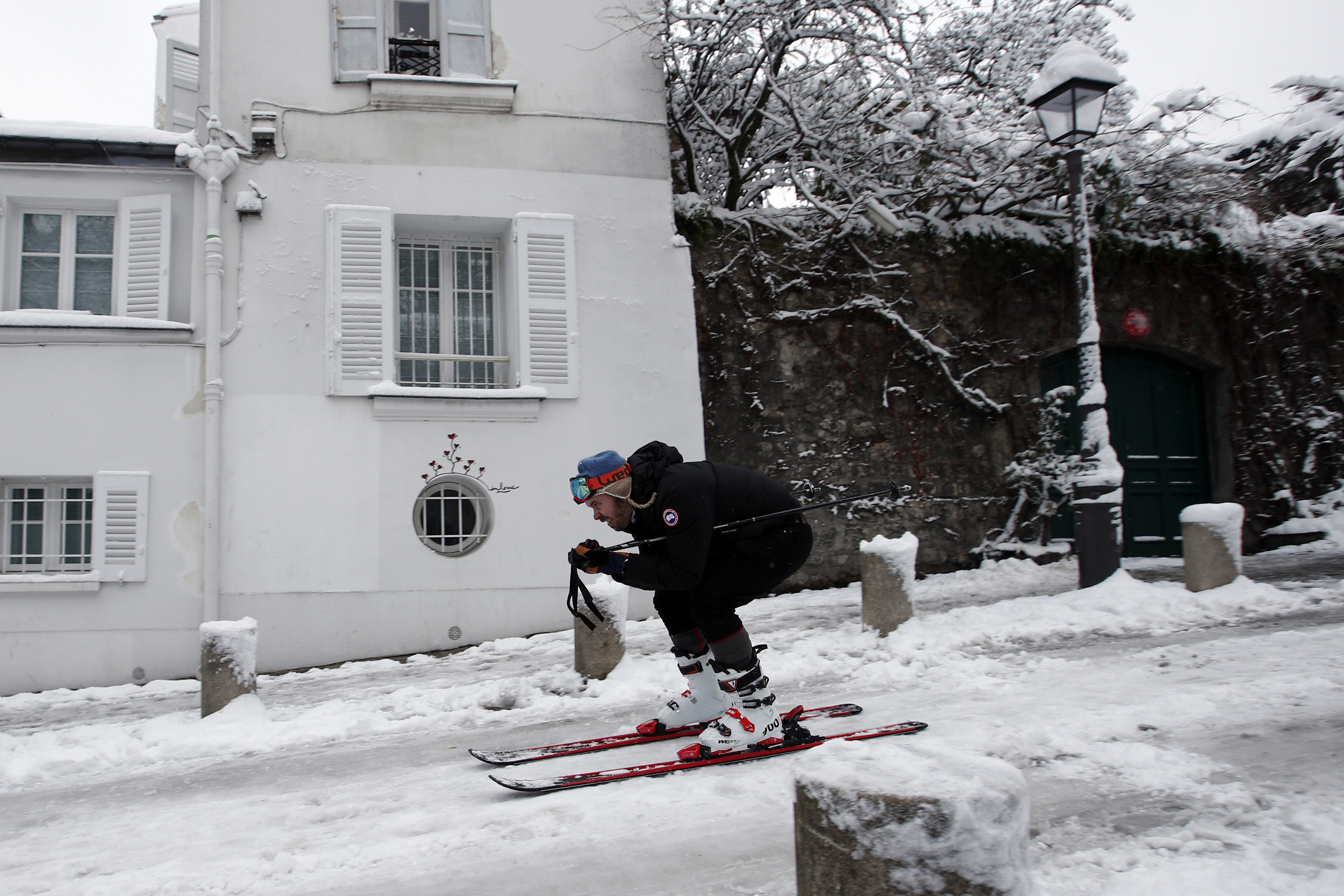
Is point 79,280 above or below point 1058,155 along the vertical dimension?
below

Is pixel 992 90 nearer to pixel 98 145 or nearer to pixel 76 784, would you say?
pixel 98 145

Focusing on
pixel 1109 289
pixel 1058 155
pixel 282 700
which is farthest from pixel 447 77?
pixel 1109 289

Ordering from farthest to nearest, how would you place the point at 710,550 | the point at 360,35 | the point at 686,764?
1. the point at 360,35
2. the point at 710,550
3. the point at 686,764

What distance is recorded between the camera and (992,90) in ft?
32.9

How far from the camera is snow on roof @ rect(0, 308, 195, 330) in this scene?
7.94 meters

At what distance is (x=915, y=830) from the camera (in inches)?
79.5

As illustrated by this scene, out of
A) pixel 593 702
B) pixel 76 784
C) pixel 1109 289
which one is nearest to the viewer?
pixel 76 784

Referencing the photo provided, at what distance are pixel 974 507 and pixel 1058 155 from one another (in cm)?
399

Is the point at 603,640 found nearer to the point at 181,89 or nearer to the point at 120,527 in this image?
the point at 120,527

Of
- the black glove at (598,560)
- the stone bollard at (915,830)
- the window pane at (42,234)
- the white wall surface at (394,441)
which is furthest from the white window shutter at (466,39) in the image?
the stone bollard at (915,830)

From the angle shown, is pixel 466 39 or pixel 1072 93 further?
pixel 466 39

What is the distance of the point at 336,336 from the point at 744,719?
226 inches

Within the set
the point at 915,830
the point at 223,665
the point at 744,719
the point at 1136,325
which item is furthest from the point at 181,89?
the point at 915,830

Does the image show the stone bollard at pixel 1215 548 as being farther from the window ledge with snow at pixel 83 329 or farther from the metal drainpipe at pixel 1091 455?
the window ledge with snow at pixel 83 329
